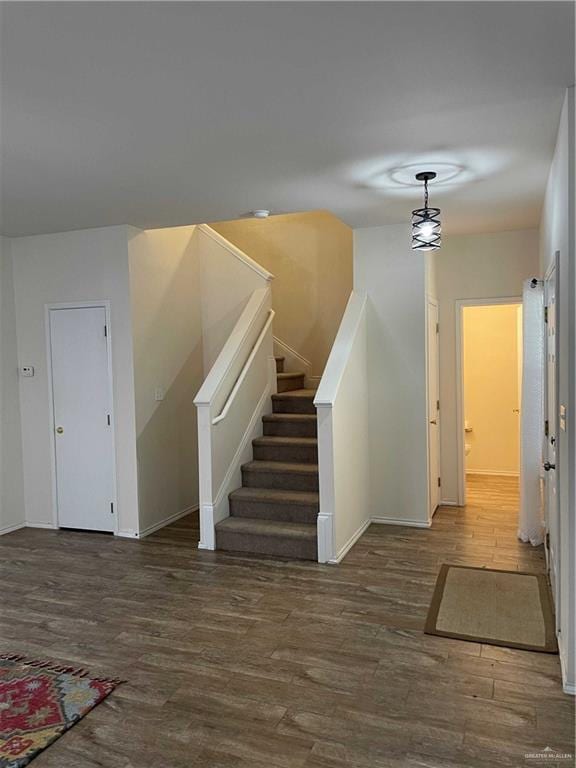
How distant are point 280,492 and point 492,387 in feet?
11.1

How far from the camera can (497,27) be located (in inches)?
76.5

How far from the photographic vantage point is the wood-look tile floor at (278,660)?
221 centimetres

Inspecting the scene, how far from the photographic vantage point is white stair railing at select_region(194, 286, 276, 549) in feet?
14.9

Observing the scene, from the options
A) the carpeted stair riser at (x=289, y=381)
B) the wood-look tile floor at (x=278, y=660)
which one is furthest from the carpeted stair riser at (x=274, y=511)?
the carpeted stair riser at (x=289, y=381)

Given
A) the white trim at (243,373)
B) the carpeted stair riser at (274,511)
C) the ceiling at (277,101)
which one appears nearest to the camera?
the ceiling at (277,101)

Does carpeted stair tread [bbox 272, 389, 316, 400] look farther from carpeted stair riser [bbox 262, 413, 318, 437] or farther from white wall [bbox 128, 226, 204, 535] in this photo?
white wall [bbox 128, 226, 204, 535]

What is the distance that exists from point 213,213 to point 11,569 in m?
3.12

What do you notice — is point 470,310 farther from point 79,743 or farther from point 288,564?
point 79,743

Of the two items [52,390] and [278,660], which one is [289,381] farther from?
[278,660]

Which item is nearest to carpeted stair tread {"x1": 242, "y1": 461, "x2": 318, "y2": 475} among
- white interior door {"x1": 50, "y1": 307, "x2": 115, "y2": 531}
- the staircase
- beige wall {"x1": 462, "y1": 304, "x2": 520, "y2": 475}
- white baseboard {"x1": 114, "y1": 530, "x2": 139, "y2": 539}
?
the staircase

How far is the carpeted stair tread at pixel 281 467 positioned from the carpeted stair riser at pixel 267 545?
0.64 meters

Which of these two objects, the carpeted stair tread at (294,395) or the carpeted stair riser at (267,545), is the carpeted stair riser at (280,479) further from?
the carpeted stair tread at (294,395)

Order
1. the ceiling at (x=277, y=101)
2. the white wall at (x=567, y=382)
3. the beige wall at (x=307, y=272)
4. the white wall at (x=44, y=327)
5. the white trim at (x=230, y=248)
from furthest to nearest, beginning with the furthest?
the beige wall at (x=307, y=272) < the white trim at (x=230, y=248) < the white wall at (x=44, y=327) < the white wall at (x=567, y=382) < the ceiling at (x=277, y=101)

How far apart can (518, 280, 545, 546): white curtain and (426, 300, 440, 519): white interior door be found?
83cm
